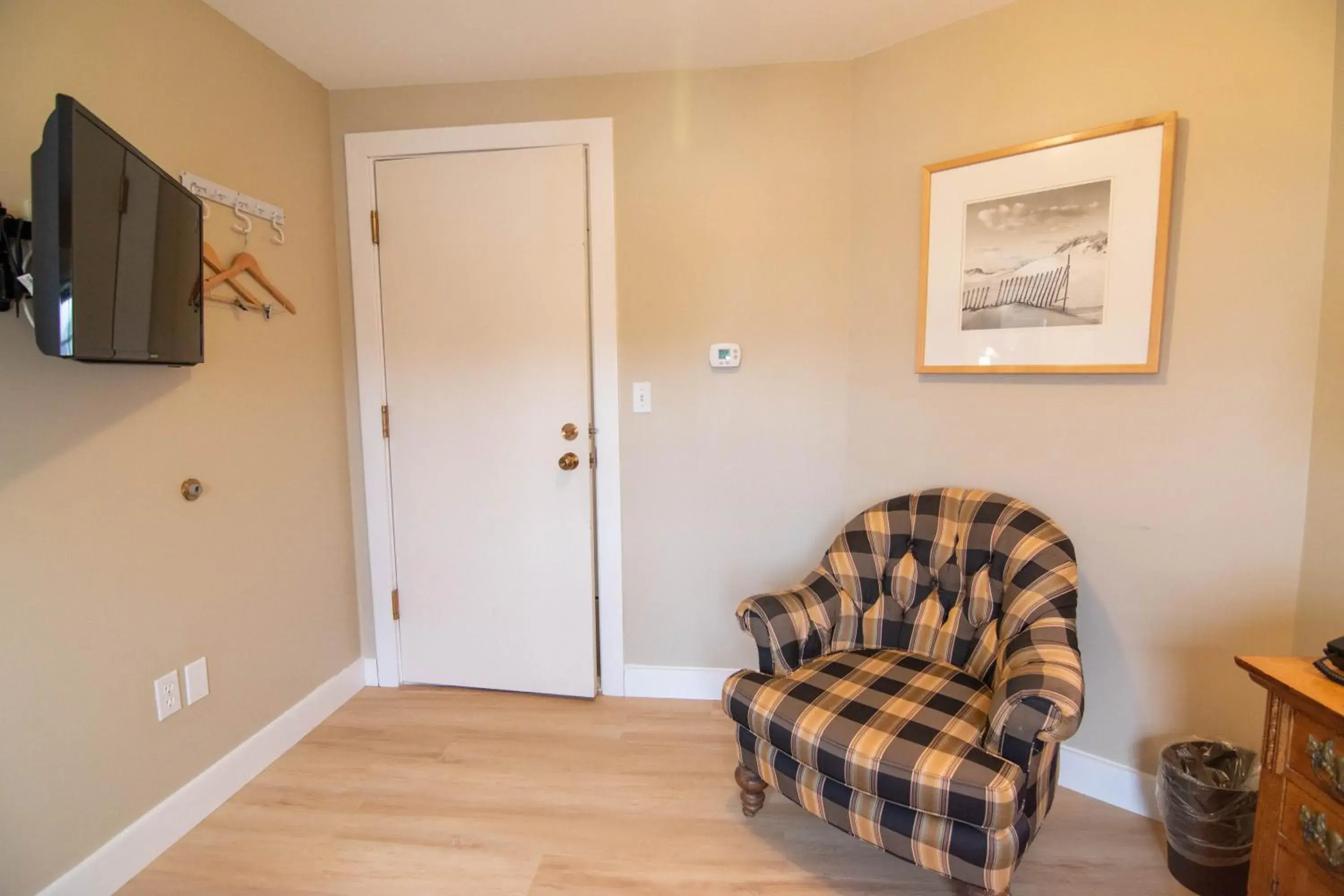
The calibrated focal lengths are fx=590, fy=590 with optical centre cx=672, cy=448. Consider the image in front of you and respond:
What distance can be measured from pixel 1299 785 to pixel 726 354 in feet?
5.56

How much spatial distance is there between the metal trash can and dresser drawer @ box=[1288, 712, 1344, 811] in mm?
402

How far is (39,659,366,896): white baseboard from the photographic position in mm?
1408

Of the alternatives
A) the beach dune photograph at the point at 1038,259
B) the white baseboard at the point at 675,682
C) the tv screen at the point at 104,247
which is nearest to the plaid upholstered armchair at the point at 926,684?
the beach dune photograph at the point at 1038,259

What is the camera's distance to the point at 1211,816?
1366 mm

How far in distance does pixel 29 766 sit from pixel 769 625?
173 cm

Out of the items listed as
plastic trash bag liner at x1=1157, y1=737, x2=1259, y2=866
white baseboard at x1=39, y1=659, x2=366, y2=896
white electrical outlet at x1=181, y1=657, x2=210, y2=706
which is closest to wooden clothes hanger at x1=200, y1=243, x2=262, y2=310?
white electrical outlet at x1=181, y1=657, x2=210, y2=706

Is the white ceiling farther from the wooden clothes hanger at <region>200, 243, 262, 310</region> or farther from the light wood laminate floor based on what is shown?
the light wood laminate floor

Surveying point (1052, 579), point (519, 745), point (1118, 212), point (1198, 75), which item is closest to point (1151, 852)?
point (1052, 579)

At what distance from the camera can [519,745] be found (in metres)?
2.03

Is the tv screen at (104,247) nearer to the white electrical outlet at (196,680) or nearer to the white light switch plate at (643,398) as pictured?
the white electrical outlet at (196,680)

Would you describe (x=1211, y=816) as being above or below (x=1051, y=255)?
below

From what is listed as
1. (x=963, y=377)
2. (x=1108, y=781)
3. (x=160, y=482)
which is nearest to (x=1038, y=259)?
(x=963, y=377)

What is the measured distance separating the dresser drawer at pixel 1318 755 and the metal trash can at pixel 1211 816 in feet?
1.32

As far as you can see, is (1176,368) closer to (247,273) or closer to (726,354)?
(726,354)
